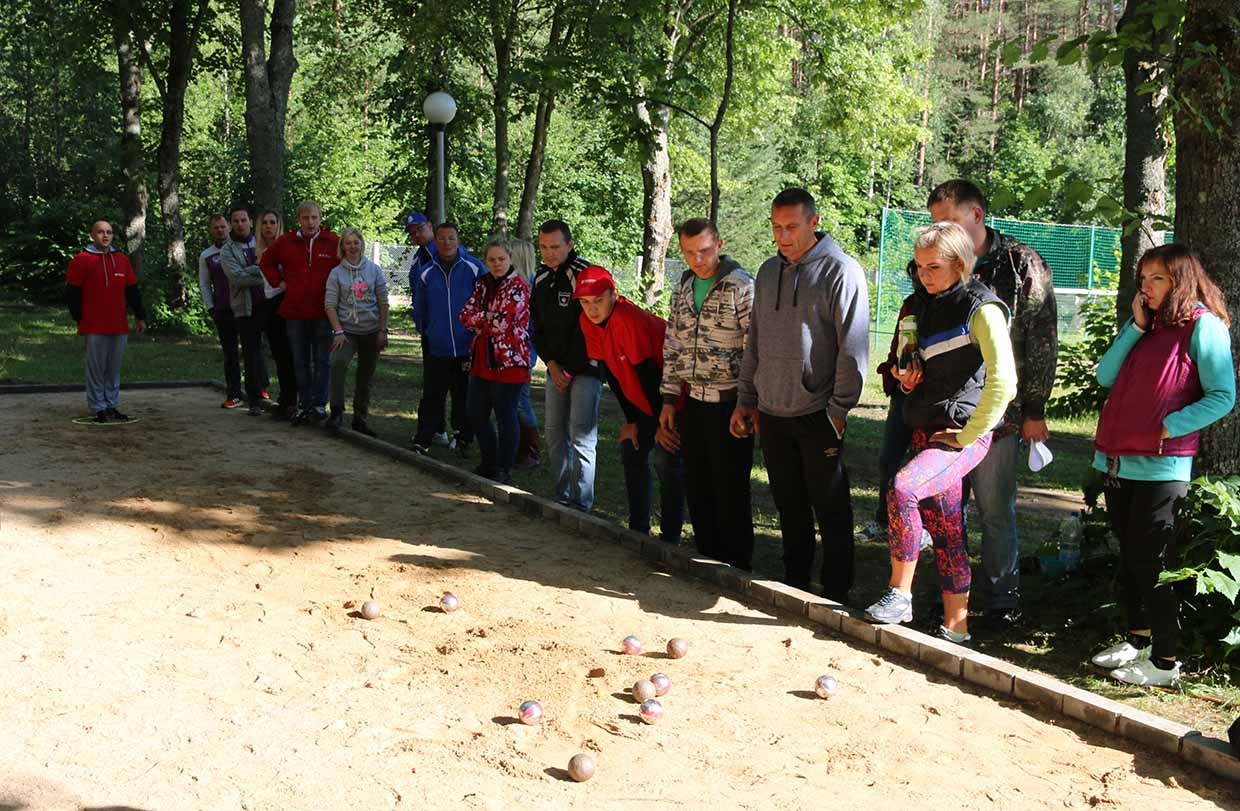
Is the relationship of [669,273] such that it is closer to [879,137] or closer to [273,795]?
[879,137]

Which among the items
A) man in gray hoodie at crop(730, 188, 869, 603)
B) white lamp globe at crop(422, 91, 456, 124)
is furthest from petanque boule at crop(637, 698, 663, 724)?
white lamp globe at crop(422, 91, 456, 124)

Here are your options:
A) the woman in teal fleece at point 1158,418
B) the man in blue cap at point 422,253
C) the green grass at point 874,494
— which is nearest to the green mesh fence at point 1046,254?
the green grass at point 874,494

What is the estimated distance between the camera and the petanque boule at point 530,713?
4207 mm

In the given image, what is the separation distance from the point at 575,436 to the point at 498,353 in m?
1.26

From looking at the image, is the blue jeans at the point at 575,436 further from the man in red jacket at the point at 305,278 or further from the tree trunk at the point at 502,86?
the tree trunk at the point at 502,86

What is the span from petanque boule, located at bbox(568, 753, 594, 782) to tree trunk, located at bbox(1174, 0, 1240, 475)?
318 centimetres

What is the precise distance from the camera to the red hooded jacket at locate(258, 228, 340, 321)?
10086 mm

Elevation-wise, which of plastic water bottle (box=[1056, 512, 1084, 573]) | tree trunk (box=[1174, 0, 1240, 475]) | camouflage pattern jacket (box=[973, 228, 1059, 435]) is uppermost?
tree trunk (box=[1174, 0, 1240, 475])

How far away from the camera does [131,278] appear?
34.9 ft

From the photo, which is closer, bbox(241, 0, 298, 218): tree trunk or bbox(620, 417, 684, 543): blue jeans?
bbox(620, 417, 684, 543): blue jeans

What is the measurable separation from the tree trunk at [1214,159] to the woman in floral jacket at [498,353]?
14.7ft

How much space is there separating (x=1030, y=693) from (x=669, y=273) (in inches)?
1367

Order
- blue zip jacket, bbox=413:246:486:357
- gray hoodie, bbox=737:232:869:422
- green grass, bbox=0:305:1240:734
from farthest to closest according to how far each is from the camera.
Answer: blue zip jacket, bbox=413:246:486:357 < gray hoodie, bbox=737:232:869:422 < green grass, bbox=0:305:1240:734

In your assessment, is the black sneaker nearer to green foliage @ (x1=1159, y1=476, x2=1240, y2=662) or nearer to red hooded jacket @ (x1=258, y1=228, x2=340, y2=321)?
green foliage @ (x1=1159, y1=476, x2=1240, y2=662)
